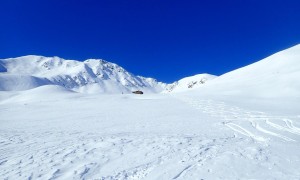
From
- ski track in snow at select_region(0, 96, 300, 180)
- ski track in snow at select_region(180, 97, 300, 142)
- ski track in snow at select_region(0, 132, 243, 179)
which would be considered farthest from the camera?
ski track in snow at select_region(180, 97, 300, 142)

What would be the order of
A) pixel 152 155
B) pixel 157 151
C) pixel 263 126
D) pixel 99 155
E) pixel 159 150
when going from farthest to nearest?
1. pixel 263 126
2. pixel 159 150
3. pixel 157 151
4. pixel 99 155
5. pixel 152 155

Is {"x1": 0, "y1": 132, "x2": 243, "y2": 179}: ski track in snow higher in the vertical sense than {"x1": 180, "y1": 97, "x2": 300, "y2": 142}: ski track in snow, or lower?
lower

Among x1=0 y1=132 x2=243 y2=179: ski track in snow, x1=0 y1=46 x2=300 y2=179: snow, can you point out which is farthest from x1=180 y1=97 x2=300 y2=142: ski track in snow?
x1=0 y1=132 x2=243 y2=179: ski track in snow

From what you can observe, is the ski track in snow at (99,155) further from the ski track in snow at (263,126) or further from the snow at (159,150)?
the ski track in snow at (263,126)

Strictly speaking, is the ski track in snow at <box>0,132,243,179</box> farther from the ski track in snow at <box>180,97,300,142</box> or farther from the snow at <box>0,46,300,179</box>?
the ski track in snow at <box>180,97,300,142</box>

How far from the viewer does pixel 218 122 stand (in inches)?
589

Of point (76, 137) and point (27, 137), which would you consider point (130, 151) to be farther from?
point (27, 137)

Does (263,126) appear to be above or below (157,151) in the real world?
above

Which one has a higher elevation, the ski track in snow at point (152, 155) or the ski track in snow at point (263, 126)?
the ski track in snow at point (263, 126)

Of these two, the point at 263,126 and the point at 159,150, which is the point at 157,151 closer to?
the point at 159,150

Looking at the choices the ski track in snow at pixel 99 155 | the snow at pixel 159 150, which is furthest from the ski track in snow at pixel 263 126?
the ski track in snow at pixel 99 155

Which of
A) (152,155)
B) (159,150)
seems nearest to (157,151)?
(159,150)

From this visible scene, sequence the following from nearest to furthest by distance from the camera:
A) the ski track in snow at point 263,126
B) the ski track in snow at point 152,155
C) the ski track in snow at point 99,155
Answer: the ski track in snow at point 152,155 < the ski track in snow at point 99,155 < the ski track in snow at point 263,126

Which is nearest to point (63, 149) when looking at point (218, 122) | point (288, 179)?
point (288, 179)
